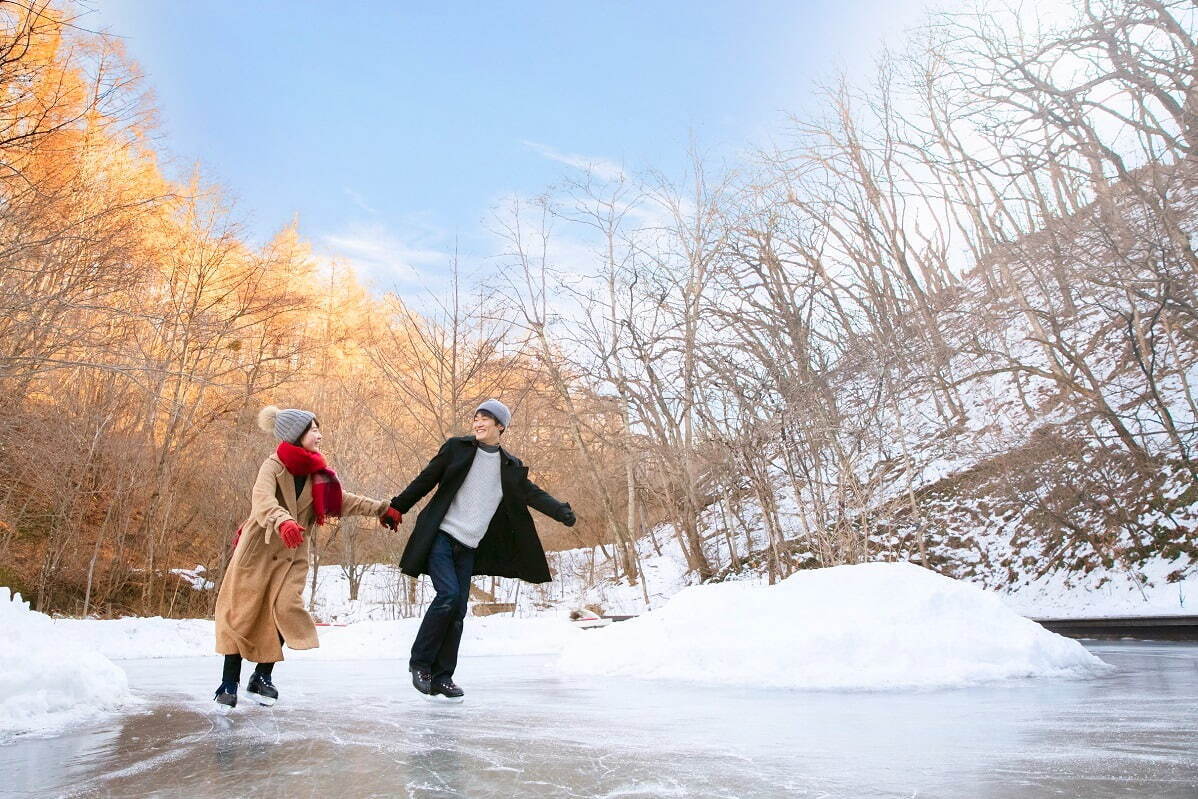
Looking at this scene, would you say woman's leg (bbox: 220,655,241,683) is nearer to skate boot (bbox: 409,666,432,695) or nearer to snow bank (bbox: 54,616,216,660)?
skate boot (bbox: 409,666,432,695)

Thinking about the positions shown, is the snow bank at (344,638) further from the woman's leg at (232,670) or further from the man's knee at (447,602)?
the man's knee at (447,602)

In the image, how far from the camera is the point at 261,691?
17.7ft

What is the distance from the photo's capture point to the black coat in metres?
5.66

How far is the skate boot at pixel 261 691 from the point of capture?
534 cm

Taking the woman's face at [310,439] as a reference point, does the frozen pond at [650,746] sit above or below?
below

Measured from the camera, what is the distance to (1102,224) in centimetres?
1389

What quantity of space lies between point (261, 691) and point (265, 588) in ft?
2.29

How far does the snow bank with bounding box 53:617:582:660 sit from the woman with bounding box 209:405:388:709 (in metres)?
7.78

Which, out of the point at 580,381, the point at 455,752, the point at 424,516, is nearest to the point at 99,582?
→ the point at 580,381

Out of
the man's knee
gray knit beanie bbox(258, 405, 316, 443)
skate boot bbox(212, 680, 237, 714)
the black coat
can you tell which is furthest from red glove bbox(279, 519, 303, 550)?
skate boot bbox(212, 680, 237, 714)

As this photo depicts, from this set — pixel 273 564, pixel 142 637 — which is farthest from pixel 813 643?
pixel 142 637

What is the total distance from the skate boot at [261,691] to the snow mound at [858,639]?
11.4 feet

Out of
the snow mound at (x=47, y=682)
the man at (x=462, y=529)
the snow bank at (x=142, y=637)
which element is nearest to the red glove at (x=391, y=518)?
the man at (x=462, y=529)

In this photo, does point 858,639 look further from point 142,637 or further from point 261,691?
point 142,637
